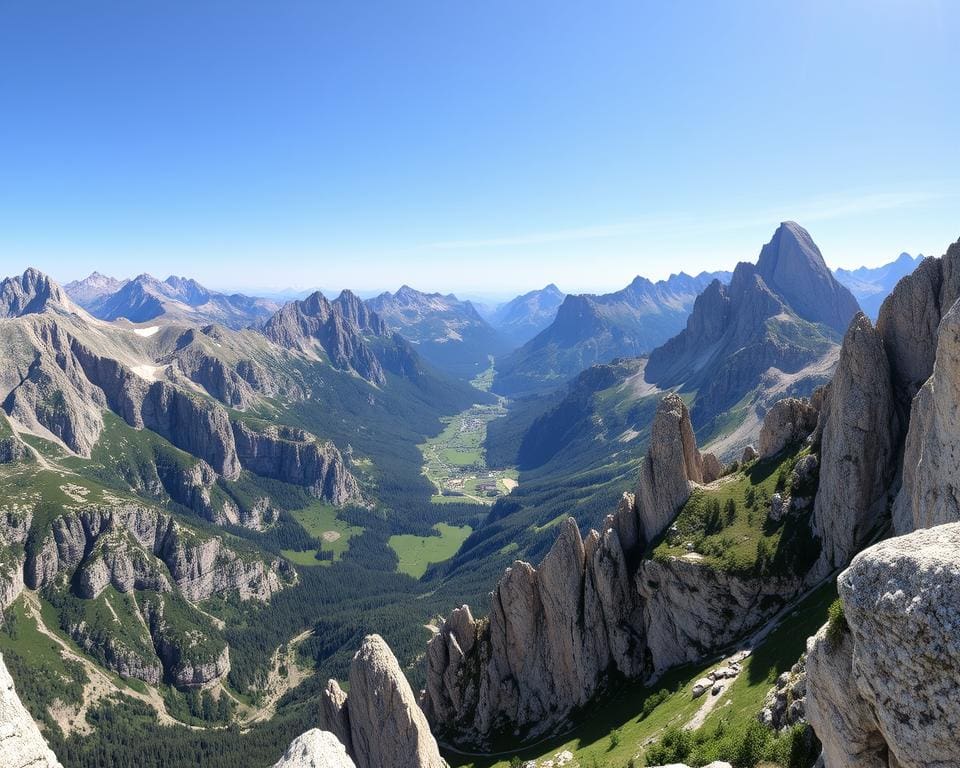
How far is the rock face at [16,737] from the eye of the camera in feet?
65.1

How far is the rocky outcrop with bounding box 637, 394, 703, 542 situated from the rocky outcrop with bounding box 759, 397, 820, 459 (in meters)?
11.8

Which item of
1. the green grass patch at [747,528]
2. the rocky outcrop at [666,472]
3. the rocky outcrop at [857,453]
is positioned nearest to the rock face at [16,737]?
the green grass patch at [747,528]

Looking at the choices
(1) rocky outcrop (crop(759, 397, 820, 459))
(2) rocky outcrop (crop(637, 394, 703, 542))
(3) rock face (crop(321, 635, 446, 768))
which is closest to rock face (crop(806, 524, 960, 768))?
(3) rock face (crop(321, 635, 446, 768))

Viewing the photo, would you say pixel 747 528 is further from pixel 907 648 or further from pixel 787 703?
pixel 907 648

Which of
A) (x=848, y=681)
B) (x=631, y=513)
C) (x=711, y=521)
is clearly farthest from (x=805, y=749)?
(x=631, y=513)

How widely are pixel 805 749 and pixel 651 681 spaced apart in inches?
1893

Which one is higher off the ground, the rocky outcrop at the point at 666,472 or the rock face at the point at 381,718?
the rocky outcrop at the point at 666,472

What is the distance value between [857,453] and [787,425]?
2379cm

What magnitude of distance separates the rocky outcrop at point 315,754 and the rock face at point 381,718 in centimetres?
3516

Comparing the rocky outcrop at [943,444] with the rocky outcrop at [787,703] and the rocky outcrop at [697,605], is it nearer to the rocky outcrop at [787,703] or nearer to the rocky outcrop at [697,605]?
the rocky outcrop at [787,703]

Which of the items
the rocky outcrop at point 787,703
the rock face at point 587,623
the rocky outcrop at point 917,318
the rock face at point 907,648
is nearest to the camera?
the rock face at point 907,648

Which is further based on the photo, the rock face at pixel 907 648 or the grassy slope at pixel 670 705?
the grassy slope at pixel 670 705

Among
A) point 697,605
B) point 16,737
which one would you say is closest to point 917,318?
point 697,605

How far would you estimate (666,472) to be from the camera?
85812 mm
